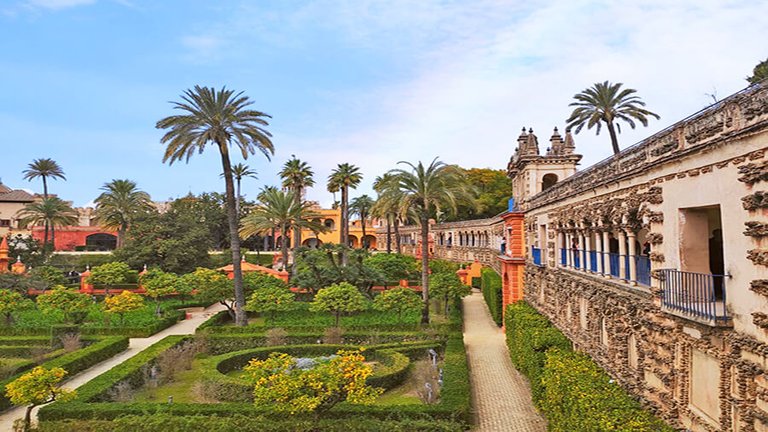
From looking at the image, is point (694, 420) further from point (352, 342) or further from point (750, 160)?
point (352, 342)

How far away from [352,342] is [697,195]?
1992 cm

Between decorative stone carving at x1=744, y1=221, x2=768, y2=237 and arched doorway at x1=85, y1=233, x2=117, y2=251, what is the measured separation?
272 feet

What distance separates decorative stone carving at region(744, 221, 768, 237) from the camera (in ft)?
23.7

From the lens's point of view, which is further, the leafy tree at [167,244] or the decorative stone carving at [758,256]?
the leafy tree at [167,244]

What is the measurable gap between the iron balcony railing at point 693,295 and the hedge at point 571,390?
7.72ft

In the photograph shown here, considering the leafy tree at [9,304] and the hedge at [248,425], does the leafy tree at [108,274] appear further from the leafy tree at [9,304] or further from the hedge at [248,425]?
the hedge at [248,425]

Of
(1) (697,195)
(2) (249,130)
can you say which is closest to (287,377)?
(1) (697,195)

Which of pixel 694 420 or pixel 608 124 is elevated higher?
pixel 608 124

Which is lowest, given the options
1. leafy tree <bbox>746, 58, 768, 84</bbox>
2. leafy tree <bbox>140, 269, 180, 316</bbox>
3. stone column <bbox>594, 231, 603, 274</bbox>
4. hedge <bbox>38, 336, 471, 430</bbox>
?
hedge <bbox>38, 336, 471, 430</bbox>

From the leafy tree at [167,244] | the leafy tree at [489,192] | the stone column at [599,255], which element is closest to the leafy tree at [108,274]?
the leafy tree at [167,244]

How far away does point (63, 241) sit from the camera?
→ 7581 centimetres

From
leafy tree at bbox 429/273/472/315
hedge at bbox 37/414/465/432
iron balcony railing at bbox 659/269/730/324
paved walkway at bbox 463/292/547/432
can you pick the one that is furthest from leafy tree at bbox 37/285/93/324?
iron balcony railing at bbox 659/269/730/324

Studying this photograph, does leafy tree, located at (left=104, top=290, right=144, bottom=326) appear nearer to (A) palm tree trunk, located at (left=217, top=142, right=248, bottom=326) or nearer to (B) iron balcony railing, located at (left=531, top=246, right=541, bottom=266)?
(A) palm tree trunk, located at (left=217, top=142, right=248, bottom=326)

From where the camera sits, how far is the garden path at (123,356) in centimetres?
1756
